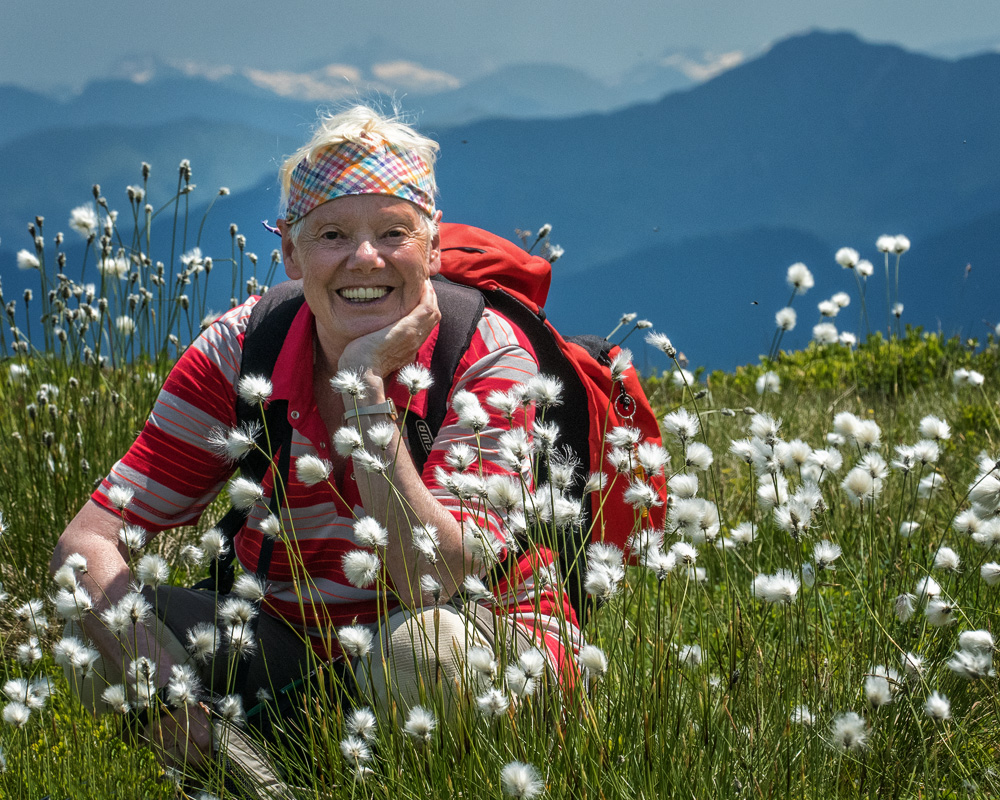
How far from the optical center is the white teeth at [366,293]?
2.91 m

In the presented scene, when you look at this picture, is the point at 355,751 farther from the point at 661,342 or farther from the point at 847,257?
the point at 847,257

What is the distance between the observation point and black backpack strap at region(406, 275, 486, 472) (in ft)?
9.38

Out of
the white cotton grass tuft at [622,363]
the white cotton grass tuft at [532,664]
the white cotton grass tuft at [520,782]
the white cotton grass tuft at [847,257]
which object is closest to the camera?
the white cotton grass tuft at [520,782]

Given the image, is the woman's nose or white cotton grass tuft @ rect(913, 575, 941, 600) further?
the woman's nose

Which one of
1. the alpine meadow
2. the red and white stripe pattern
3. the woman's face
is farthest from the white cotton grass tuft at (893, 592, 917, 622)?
the woman's face

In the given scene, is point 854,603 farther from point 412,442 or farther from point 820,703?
point 412,442

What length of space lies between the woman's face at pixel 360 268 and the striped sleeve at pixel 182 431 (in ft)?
1.36

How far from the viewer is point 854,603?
12.0 ft

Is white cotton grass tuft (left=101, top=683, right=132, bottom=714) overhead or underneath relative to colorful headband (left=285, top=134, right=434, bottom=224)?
underneath

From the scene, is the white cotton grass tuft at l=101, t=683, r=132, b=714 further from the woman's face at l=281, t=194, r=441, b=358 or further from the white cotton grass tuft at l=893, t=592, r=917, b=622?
the white cotton grass tuft at l=893, t=592, r=917, b=622

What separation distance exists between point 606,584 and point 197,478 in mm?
1742

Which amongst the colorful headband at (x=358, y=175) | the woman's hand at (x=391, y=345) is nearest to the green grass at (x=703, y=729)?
the woman's hand at (x=391, y=345)

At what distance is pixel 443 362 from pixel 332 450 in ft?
1.58

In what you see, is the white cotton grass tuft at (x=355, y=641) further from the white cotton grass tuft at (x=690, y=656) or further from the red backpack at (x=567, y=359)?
the red backpack at (x=567, y=359)
